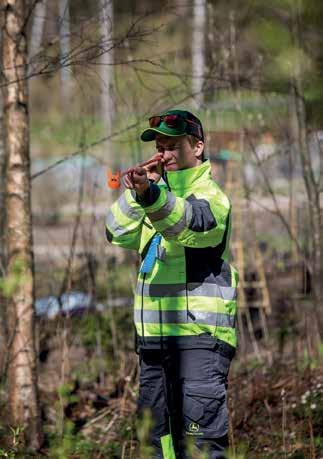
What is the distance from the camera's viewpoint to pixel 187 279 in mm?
3582

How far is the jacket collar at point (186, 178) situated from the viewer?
12.0ft

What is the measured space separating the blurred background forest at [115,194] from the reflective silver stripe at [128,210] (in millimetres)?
498

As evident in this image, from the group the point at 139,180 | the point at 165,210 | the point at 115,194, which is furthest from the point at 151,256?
the point at 115,194

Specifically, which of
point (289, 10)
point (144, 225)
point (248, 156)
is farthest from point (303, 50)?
point (144, 225)

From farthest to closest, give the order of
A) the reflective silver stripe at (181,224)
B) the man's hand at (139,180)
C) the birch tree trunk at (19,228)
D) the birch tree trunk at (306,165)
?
the birch tree trunk at (306,165), the birch tree trunk at (19,228), the reflective silver stripe at (181,224), the man's hand at (139,180)

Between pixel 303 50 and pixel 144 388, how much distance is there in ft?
10.5

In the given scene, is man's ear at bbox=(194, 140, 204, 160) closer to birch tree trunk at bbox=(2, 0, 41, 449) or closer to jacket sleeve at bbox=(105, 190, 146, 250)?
jacket sleeve at bbox=(105, 190, 146, 250)

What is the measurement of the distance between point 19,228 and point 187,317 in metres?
1.52

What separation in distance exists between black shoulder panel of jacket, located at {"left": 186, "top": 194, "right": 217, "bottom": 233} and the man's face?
0.22m

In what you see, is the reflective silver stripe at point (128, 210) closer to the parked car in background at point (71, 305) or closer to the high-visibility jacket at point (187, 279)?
the high-visibility jacket at point (187, 279)

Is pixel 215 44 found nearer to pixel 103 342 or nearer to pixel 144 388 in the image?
pixel 103 342

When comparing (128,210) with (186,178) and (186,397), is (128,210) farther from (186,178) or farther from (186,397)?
(186,397)

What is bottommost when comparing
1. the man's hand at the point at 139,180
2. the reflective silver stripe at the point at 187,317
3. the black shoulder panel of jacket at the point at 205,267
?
the reflective silver stripe at the point at 187,317

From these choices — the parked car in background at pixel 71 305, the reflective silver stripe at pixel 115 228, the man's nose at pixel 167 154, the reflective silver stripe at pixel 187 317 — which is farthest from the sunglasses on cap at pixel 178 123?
the parked car in background at pixel 71 305
